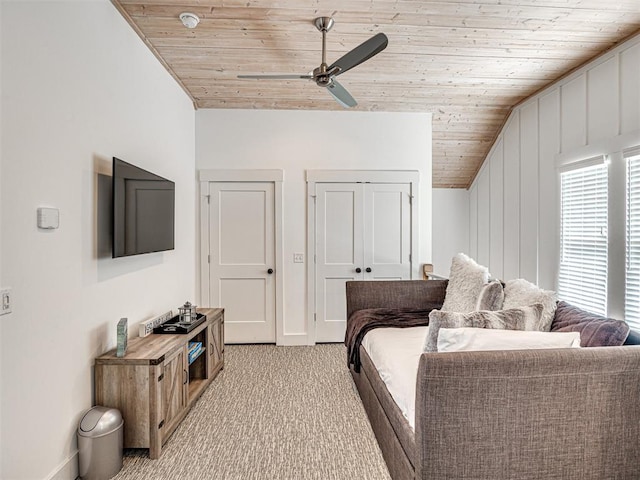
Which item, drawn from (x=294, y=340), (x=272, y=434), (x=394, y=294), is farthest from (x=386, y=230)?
(x=272, y=434)

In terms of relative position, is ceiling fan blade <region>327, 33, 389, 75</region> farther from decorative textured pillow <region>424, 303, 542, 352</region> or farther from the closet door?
the closet door

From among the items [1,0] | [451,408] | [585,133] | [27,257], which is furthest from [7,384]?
[585,133]

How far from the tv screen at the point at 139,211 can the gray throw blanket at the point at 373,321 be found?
1.67 m

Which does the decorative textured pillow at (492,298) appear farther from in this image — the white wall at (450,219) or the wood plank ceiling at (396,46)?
the white wall at (450,219)

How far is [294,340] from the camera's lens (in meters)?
4.52

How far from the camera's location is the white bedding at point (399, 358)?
5.99ft

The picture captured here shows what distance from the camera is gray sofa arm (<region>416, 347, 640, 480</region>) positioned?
139 centimetres

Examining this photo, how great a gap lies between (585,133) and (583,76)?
0.51 m

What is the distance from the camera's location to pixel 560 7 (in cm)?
271

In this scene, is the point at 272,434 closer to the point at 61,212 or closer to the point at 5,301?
the point at 5,301

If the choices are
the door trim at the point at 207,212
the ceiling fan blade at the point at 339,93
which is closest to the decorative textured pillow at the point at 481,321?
the ceiling fan blade at the point at 339,93

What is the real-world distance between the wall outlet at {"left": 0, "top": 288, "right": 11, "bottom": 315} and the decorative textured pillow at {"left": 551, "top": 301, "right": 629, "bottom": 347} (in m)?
2.42

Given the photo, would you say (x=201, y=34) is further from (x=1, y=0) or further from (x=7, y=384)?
(x=7, y=384)

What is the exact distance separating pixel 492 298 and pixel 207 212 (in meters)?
3.14
